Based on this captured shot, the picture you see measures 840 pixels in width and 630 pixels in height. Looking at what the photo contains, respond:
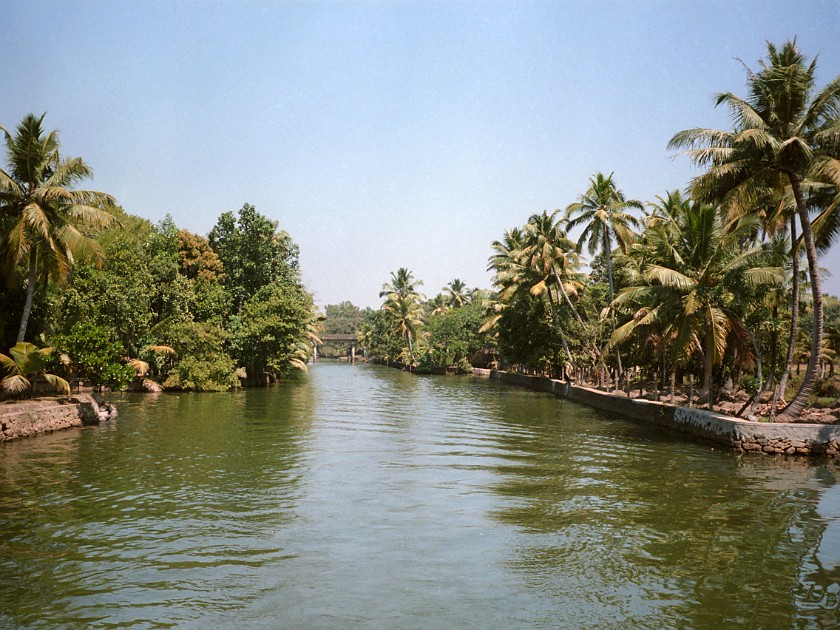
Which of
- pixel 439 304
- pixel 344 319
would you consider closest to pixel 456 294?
pixel 439 304

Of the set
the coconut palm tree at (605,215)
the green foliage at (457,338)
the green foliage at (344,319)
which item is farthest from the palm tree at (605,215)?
the green foliage at (344,319)

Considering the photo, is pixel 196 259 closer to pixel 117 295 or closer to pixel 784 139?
pixel 117 295

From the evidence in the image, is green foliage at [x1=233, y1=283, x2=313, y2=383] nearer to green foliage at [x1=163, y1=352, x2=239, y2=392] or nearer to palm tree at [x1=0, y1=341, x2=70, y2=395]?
green foliage at [x1=163, y1=352, x2=239, y2=392]

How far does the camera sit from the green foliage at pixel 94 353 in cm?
2445

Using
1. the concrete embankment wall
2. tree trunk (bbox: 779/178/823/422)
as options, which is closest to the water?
the concrete embankment wall

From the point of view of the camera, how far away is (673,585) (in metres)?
8.56

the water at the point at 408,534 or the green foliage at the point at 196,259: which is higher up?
the green foliage at the point at 196,259

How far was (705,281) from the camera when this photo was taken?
2239cm

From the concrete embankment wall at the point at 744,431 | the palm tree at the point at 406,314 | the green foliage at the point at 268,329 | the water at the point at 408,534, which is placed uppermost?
the palm tree at the point at 406,314

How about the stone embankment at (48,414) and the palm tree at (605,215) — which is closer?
the stone embankment at (48,414)

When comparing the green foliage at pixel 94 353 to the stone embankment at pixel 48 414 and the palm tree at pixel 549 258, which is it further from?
the palm tree at pixel 549 258

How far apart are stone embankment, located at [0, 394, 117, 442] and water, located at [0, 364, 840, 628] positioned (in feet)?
2.25

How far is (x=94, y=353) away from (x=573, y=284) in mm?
32209

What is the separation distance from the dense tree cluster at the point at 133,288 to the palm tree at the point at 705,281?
19.9 m
